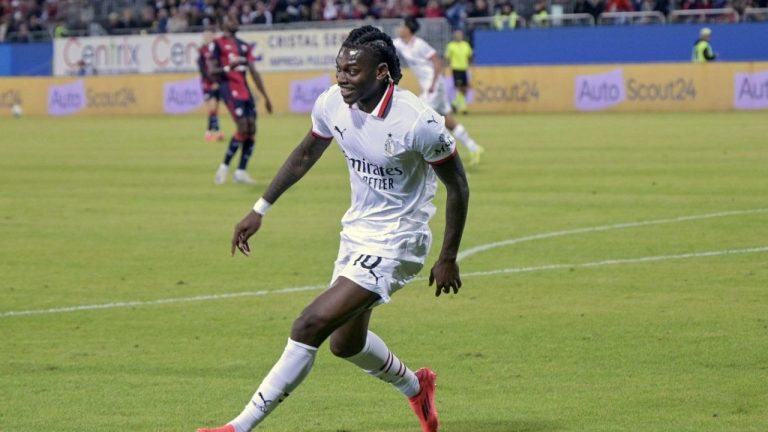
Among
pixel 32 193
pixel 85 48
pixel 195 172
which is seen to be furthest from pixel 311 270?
pixel 85 48

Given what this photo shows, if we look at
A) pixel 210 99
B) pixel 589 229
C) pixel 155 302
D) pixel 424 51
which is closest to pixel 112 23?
pixel 210 99

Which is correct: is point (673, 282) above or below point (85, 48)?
above

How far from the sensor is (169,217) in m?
17.2

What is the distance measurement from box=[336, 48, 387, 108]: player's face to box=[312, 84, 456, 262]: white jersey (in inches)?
3.6

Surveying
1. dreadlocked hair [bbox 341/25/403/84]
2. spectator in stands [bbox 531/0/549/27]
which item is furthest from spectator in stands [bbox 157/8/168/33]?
dreadlocked hair [bbox 341/25/403/84]

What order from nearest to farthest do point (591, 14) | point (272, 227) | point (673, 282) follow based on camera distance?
1. point (673, 282)
2. point (272, 227)
3. point (591, 14)

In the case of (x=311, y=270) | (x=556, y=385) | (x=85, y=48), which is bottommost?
(x=85, y=48)

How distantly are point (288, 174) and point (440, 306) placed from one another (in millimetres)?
3926

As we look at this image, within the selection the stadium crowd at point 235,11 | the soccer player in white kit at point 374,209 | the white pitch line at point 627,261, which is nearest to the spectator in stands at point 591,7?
the stadium crowd at point 235,11

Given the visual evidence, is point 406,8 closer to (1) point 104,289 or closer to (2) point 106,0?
(2) point 106,0

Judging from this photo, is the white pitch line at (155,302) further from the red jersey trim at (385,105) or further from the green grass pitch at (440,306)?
the red jersey trim at (385,105)

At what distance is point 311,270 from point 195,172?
1118cm

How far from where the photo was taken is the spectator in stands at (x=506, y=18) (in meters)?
46.6

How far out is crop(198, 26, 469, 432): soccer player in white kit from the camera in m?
6.44
